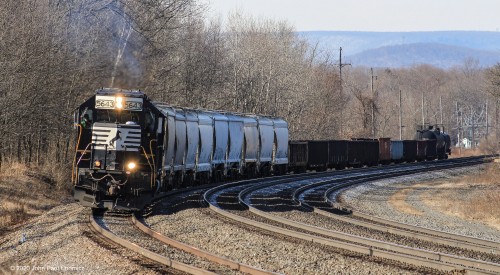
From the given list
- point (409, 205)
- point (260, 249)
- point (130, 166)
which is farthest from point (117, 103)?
point (409, 205)

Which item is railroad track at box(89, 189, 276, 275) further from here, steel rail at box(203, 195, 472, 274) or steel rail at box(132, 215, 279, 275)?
steel rail at box(203, 195, 472, 274)

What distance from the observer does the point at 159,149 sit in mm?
23531

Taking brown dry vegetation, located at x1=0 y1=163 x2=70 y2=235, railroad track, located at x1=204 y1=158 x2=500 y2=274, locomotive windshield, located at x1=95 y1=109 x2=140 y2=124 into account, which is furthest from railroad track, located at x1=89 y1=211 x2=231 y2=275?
railroad track, located at x1=204 y1=158 x2=500 y2=274

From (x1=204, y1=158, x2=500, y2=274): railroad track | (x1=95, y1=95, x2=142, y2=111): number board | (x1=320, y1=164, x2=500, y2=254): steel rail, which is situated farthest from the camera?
(x1=95, y1=95, x2=142, y2=111): number board

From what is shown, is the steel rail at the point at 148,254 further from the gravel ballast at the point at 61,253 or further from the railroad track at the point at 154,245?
the gravel ballast at the point at 61,253

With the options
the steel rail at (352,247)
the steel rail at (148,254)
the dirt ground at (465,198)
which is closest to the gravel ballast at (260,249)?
the steel rail at (352,247)

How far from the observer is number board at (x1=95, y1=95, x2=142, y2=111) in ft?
71.2

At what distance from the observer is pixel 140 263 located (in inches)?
532

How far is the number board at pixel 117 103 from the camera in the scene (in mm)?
21688

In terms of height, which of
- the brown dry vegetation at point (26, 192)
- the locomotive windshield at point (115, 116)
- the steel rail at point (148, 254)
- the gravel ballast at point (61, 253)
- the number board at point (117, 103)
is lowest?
the gravel ballast at point (61, 253)

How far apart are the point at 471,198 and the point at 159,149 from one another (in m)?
14.2

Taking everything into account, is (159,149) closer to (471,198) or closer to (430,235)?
(430,235)

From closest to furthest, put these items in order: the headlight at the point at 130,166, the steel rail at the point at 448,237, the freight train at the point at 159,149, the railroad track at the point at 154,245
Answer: the railroad track at the point at 154,245
the steel rail at the point at 448,237
the freight train at the point at 159,149
the headlight at the point at 130,166

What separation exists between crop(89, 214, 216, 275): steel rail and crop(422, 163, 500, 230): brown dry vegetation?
37.7 feet
